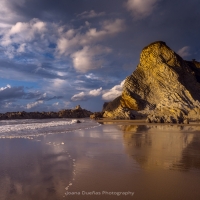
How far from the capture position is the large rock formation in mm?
31422

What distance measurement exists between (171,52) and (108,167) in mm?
35759

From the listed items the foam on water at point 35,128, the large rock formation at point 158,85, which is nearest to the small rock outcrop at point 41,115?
the large rock formation at point 158,85

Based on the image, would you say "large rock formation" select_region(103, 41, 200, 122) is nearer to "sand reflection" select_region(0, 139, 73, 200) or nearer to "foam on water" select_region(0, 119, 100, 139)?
"foam on water" select_region(0, 119, 100, 139)

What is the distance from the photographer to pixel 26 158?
22.2 feet

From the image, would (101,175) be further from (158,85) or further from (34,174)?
(158,85)

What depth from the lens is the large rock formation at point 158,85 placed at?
31.4m

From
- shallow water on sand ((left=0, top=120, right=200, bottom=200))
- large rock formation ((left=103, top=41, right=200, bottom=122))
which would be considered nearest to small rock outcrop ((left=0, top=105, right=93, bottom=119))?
large rock formation ((left=103, top=41, right=200, bottom=122))

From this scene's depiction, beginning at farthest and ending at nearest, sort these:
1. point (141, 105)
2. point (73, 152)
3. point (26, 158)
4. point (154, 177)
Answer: point (141, 105) → point (73, 152) → point (26, 158) → point (154, 177)

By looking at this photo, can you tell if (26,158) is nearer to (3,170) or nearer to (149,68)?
(3,170)

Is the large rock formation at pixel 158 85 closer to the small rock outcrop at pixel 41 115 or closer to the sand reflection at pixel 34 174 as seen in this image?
the small rock outcrop at pixel 41 115

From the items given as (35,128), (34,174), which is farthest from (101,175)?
(35,128)

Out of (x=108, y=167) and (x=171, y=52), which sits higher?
(x=171, y=52)

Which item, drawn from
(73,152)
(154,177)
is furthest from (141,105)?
(154,177)

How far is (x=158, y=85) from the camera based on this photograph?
35.2m
